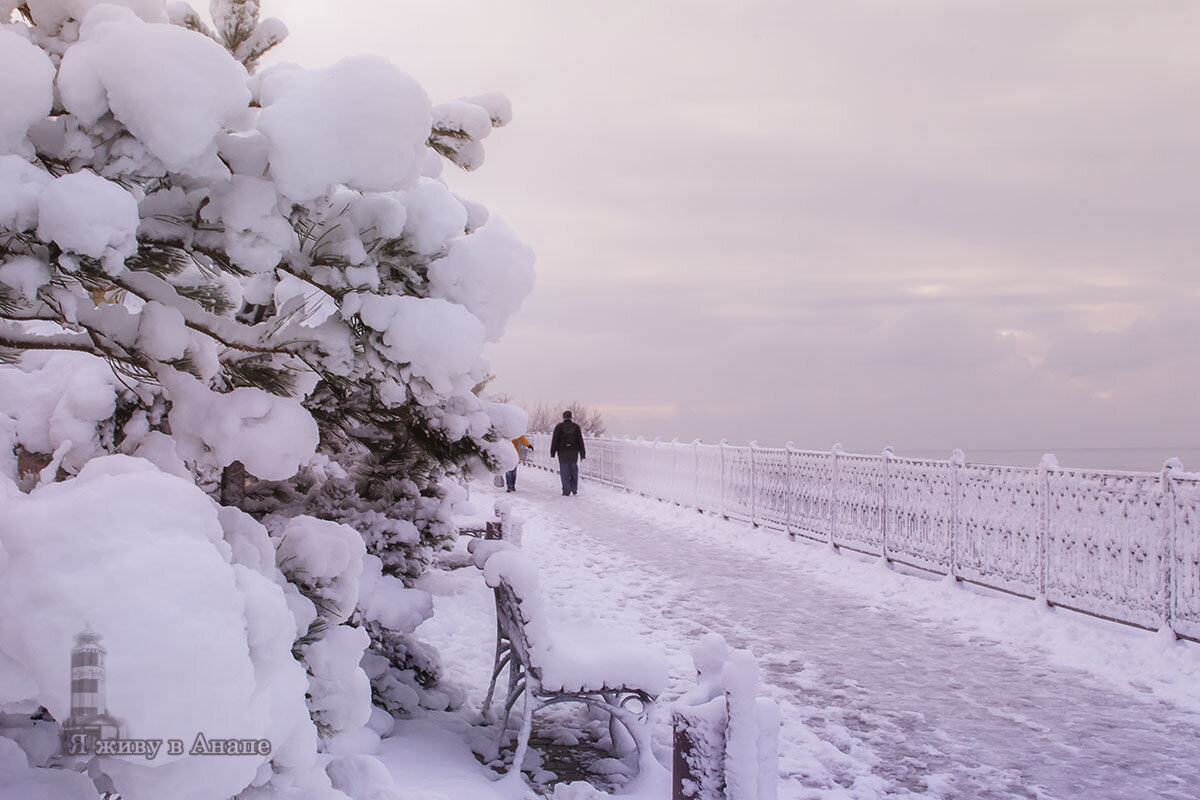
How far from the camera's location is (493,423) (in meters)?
3.37

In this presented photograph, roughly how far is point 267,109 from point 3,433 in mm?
1091

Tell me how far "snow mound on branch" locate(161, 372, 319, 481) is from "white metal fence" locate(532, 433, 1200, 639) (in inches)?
299

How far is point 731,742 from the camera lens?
281 centimetres

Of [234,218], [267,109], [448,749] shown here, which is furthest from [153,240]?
[448,749]

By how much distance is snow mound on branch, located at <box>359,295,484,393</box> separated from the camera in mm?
1783

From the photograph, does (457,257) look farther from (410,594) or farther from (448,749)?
(448,749)

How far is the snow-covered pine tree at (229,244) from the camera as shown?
5.03 ft

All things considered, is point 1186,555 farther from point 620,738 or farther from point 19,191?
point 19,191

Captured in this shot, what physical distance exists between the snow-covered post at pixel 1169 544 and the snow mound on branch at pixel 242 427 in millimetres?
7638

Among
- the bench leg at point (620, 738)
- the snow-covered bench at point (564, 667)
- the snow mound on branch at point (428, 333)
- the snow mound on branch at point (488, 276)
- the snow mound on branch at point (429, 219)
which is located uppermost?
the snow mound on branch at point (429, 219)

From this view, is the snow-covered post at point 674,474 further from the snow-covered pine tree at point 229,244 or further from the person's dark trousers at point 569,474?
the snow-covered pine tree at point 229,244

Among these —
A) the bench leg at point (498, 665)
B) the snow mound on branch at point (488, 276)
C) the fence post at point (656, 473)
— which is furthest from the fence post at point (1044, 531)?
the fence post at point (656, 473)

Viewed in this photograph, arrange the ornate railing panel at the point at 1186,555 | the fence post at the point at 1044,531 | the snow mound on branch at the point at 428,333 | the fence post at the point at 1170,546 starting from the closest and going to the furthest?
the snow mound on branch at the point at 428,333 < the ornate railing panel at the point at 1186,555 < the fence post at the point at 1170,546 < the fence post at the point at 1044,531

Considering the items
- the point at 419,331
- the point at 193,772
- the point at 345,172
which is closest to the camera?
the point at 193,772
